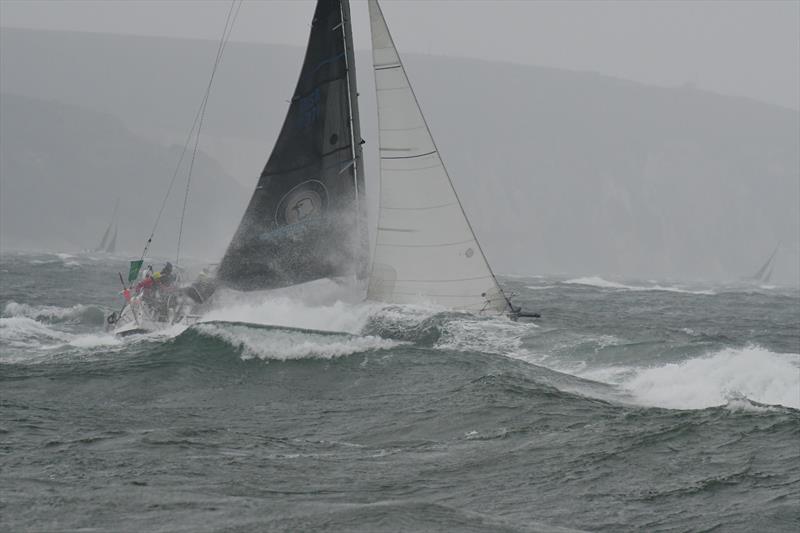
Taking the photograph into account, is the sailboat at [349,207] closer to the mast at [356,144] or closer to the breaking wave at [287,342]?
the mast at [356,144]

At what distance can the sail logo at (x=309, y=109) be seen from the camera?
2003cm

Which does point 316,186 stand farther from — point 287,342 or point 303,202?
point 287,342

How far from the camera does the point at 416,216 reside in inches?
735

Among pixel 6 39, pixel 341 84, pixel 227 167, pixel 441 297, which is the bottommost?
pixel 441 297

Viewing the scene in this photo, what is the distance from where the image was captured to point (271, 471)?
8.66 metres

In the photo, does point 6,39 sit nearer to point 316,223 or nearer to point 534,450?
point 316,223

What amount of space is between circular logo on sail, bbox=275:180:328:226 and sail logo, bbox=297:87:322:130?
1.20 metres

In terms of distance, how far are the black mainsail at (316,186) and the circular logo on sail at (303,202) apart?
0.02 meters

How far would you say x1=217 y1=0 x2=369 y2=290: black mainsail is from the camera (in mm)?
19922

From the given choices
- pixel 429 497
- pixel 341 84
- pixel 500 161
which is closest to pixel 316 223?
pixel 341 84

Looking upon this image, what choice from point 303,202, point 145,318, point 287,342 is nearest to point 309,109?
point 303,202

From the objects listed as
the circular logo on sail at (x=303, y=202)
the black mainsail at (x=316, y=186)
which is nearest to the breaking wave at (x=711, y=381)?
the black mainsail at (x=316, y=186)

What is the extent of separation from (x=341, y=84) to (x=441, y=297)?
4.80 meters

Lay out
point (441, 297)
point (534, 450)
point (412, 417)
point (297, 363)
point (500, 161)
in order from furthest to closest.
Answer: point (500, 161) < point (441, 297) < point (297, 363) < point (412, 417) < point (534, 450)
